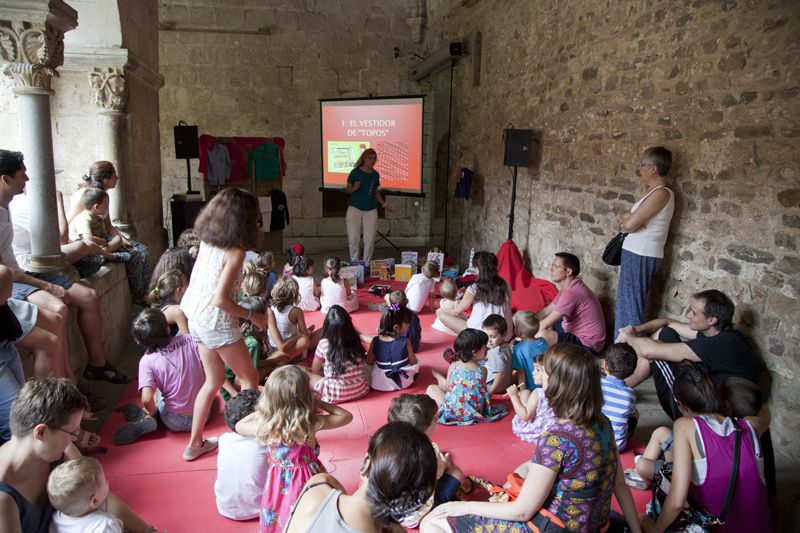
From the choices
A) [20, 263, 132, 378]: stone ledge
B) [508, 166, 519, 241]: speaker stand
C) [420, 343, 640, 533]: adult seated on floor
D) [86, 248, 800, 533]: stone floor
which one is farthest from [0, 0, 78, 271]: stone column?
Result: [508, 166, 519, 241]: speaker stand

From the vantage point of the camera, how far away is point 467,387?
140 inches

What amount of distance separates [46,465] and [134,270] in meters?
3.35

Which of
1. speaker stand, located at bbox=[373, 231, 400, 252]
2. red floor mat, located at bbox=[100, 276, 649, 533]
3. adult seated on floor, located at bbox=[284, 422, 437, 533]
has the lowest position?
red floor mat, located at bbox=[100, 276, 649, 533]

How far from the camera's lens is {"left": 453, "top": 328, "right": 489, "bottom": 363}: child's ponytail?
348 cm

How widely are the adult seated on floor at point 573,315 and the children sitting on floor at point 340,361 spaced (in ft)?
5.31

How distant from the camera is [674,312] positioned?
14.0 ft

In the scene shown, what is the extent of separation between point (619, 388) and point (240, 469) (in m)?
2.06

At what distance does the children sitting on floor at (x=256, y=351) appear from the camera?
3.75 meters

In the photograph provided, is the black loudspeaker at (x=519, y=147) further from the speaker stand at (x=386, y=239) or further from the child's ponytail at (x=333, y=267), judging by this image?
the speaker stand at (x=386, y=239)

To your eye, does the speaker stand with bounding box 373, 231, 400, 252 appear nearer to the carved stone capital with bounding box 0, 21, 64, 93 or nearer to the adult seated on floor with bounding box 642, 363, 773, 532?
the carved stone capital with bounding box 0, 21, 64, 93

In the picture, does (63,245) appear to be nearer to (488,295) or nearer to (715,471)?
(488,295)

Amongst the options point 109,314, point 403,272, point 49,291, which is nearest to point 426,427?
point 49,291

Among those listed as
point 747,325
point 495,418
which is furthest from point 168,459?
point 747,325

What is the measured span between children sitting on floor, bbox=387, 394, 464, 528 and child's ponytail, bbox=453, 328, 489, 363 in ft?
2.93
